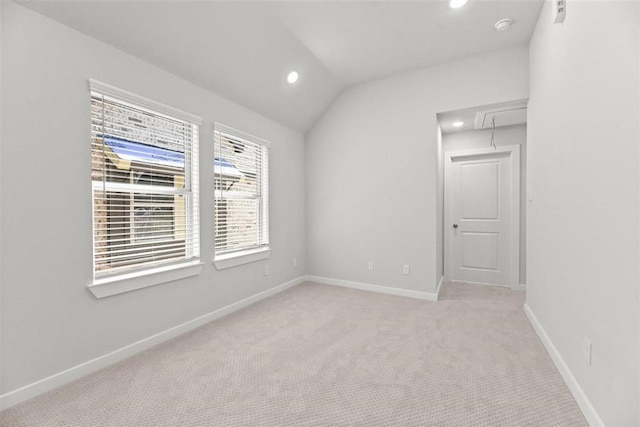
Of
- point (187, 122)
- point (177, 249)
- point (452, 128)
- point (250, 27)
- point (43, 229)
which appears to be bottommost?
point (177, 249)

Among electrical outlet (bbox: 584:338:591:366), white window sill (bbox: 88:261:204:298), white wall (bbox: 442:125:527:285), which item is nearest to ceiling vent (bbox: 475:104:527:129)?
white wall (bbox: 442:125:527:285)

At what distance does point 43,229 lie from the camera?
176cm

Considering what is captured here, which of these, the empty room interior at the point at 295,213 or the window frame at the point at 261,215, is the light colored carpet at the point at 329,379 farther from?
the window frame at the point at 261,215

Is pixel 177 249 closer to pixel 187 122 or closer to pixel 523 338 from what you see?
pixel 187 122

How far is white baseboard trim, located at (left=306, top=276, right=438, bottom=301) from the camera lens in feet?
11.6

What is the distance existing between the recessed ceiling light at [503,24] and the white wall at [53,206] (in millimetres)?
2646

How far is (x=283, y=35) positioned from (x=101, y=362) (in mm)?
3064

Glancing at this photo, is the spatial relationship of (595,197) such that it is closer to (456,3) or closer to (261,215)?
(456,3)

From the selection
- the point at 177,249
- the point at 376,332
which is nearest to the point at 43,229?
the point at 177,249

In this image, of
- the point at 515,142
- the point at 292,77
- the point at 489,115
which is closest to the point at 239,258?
the point at 292,77

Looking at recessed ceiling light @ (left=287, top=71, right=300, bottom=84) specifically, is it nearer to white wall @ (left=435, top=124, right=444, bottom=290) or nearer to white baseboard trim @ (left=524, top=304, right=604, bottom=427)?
white wall @ (left=435, top=124, right=444, bottom=290)

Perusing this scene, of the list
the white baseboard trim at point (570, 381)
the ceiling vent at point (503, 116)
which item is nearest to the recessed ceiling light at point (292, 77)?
the ceiling vent at point (503, 116)

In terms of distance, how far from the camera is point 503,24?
8.68ft

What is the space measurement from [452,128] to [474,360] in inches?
124
